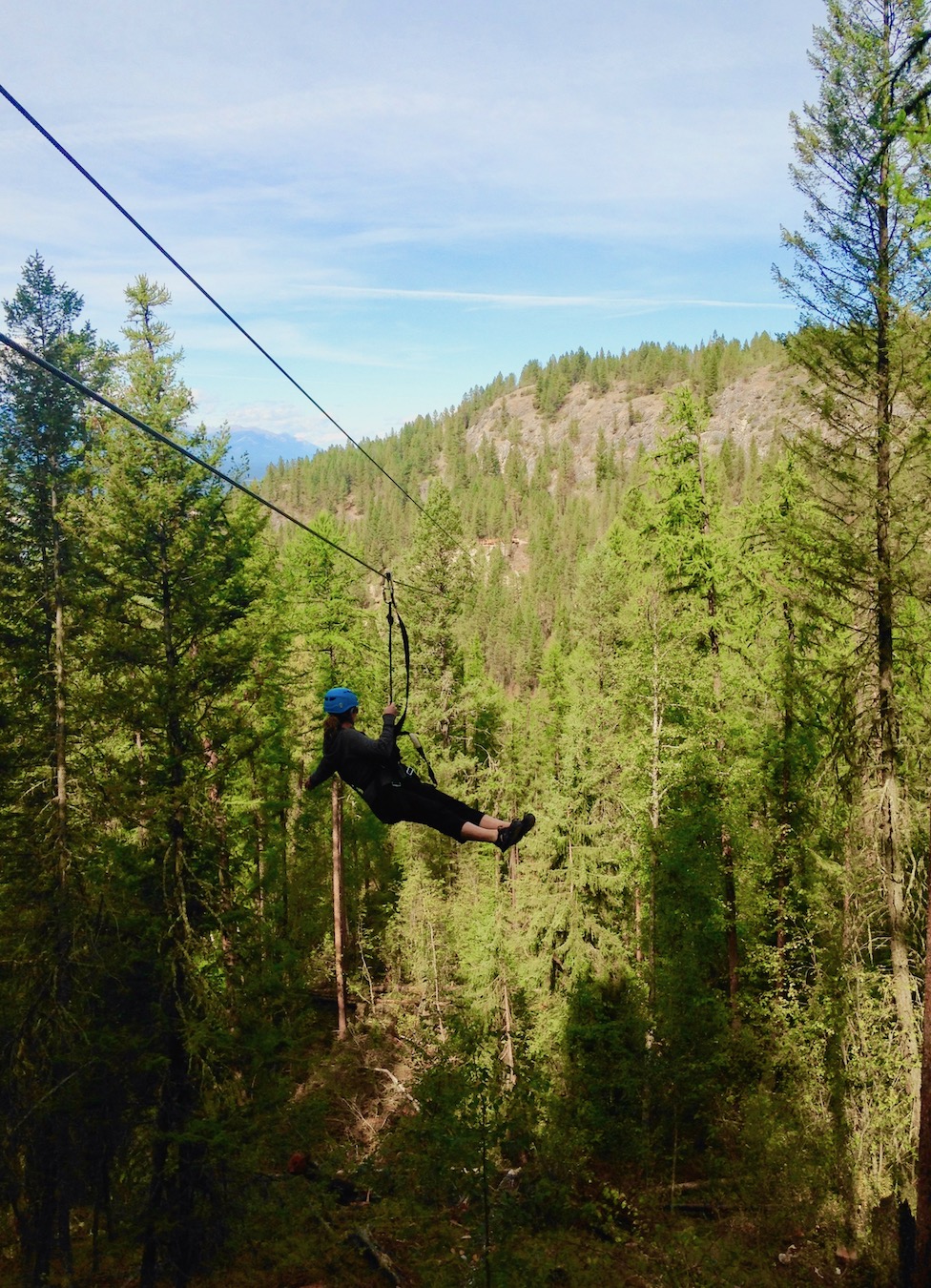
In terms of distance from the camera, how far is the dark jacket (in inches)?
285

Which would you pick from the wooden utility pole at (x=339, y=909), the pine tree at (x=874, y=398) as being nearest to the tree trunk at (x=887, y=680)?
the pine tree at (x=874, y=398)

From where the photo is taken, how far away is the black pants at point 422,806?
7262mm

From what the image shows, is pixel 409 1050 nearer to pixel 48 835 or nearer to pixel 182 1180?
pixel 182 1180

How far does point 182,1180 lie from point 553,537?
441 ft

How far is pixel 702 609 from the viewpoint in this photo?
18.4 meters

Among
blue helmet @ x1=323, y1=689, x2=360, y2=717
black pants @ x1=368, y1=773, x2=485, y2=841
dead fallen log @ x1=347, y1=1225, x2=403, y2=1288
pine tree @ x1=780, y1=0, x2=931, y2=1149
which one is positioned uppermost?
→ pine tree @ x1=780, y1=0, x2=931, y2=1149

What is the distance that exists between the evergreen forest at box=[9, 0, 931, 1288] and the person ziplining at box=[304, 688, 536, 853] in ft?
4.53

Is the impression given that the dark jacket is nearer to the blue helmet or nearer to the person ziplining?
the person ziplining

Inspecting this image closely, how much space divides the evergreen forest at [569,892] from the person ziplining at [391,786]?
4.53ft

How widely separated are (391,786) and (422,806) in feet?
1.11

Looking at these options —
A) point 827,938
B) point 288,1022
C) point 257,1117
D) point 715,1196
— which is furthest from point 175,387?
point 715,1196

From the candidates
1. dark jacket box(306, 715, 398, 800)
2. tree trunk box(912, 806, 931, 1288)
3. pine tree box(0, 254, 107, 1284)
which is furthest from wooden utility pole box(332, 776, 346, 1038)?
tree trunk box(912, 806, 931, 1288)

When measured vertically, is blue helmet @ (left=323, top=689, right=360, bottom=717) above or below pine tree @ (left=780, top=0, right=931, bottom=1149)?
below

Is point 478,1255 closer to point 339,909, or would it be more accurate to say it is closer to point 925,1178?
point 925,1178
